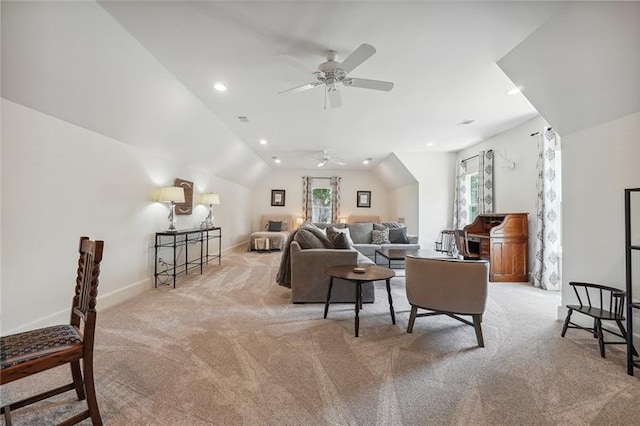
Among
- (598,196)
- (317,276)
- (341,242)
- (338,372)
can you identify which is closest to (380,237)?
(341,242)

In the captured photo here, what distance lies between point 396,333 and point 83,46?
3.65 meters

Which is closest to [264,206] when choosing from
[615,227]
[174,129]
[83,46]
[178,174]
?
[178,174]

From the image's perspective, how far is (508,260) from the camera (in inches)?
179

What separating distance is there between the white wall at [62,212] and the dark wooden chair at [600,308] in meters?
4.75

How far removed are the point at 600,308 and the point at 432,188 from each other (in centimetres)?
494

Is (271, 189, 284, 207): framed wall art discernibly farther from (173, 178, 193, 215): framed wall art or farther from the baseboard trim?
the baseboard trim

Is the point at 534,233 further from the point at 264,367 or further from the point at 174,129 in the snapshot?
the point at 174,129

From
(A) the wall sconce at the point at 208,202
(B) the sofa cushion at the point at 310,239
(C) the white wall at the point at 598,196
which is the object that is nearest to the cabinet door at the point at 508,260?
(C) the white wall at the point at 598,196

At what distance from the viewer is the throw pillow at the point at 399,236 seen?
597 centimetres

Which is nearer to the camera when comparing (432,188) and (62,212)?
(62,212)

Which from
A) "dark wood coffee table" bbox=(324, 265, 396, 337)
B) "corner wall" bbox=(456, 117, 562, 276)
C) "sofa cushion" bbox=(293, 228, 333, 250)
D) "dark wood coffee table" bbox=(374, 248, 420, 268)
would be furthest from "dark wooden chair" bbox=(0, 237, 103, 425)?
"corner wall" bbox=(456, 117, 562, 276)

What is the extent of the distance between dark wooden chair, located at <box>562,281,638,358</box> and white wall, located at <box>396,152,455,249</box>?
441 cm

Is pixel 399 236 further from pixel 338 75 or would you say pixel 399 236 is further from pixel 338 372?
pixel 338 372

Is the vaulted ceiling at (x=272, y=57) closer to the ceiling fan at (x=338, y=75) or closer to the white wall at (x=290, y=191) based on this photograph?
the ceiling fan at (x=338, y=75)
